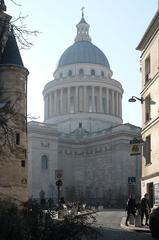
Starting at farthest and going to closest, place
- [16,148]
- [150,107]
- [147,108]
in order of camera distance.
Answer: [16,148] → [147,108] → [150,107]

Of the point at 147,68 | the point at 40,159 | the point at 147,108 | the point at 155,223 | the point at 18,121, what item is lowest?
the point at 155,223

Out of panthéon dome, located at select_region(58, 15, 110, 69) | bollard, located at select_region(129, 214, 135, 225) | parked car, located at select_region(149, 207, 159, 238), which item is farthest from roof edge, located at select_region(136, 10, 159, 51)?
panthéon dome, located at select_region(58, 15, 110, 69)

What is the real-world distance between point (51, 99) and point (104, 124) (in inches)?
481

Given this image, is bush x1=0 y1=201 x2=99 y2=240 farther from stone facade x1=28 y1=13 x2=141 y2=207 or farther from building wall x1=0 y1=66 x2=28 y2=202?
stone facade x1=28 y1=13 x2=141 y2=207

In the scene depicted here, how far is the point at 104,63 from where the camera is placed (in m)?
115

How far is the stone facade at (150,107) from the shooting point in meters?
33.7

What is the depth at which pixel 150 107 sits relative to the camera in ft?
119

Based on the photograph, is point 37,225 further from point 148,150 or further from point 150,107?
point 150,107

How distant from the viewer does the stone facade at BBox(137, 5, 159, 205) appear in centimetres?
3372

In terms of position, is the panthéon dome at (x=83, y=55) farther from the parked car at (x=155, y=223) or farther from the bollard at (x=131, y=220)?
the parked car at (x=155, y=223)

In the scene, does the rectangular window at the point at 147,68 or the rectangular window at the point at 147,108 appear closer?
the rectangular window at the point at 147,108

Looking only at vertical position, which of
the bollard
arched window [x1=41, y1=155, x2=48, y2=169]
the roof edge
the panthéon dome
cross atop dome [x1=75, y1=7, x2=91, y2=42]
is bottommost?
the bollard

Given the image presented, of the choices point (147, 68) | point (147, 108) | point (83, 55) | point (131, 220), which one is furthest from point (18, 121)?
point (83, 55)

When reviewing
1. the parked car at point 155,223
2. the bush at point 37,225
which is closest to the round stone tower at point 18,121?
the parked car at point 155,223
